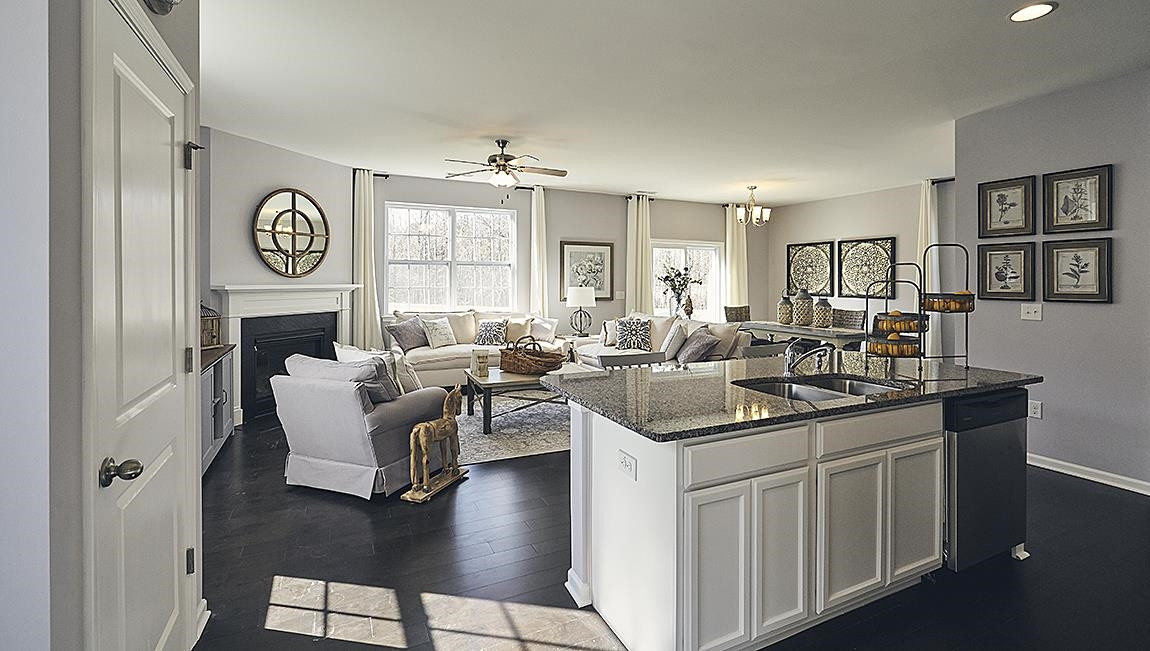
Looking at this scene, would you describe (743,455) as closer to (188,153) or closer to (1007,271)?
(188,153)

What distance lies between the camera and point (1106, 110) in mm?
3834

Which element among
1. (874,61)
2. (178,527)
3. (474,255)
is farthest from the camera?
(474,255)

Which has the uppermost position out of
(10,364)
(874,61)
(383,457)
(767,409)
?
(874,61)

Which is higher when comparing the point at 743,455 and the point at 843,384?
the point at 843,384

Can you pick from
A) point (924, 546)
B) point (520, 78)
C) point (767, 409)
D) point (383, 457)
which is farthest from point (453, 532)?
point (520, 78)

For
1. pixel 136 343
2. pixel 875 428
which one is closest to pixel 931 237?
pixel 875 428

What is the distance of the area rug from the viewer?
4.56m

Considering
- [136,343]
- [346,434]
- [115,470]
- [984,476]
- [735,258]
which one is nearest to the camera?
[115,470]

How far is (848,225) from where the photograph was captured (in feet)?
28.8

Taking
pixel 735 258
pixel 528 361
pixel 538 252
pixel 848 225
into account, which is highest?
pixel 848 225

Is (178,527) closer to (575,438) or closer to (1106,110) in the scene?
(575,438)

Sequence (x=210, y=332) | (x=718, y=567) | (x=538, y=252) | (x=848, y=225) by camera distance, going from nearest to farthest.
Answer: (x=718, y=567) → (x=210, y=332) → (x=538, y=252) → (x=848, y=225)

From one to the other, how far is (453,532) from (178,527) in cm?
138

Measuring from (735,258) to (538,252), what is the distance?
3.58m
